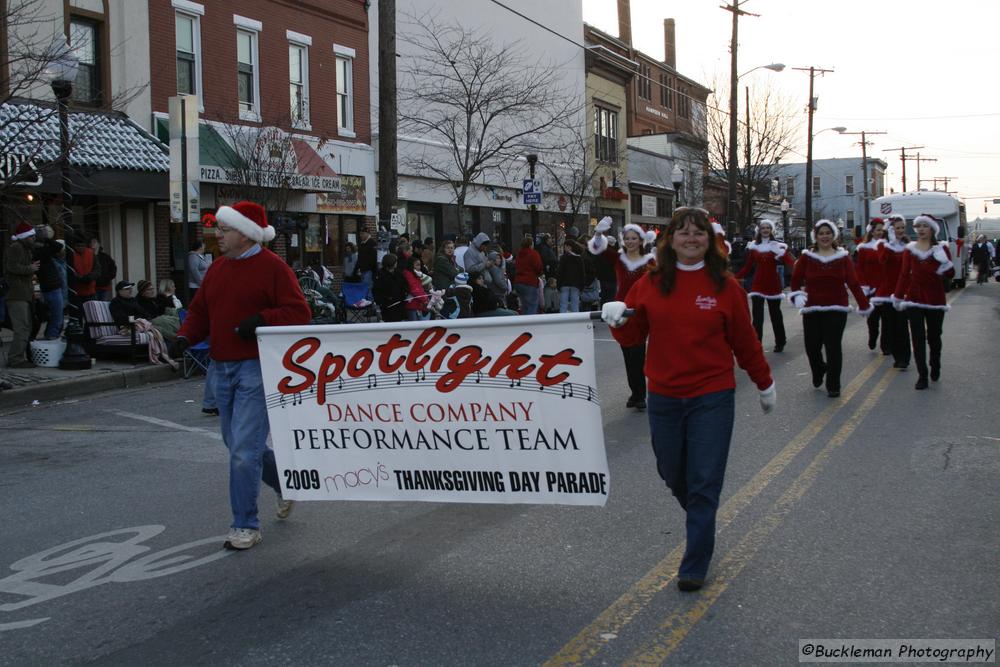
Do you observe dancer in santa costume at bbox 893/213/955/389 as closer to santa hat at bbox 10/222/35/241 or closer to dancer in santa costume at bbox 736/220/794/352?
dancer in santa costume at bbox 736/220/794/352

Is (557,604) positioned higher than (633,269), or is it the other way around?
(633,269)

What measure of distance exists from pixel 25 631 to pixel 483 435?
223 cm

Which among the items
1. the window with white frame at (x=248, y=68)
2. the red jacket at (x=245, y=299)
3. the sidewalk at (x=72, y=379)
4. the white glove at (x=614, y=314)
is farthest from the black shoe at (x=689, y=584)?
the window with white frame at (x=248, y=68)

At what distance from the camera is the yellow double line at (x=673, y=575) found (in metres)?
4.21

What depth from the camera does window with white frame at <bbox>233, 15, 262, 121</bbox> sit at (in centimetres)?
2345

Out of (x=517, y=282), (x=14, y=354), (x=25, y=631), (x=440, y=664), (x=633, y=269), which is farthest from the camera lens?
(x=517, y=282)

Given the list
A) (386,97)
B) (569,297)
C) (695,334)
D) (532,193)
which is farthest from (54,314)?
(532,193)

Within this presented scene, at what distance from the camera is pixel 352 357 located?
554 cm

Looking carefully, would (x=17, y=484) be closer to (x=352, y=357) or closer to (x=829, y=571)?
(x=352, y=357)

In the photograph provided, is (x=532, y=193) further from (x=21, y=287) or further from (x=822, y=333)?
(x=822, y=333)

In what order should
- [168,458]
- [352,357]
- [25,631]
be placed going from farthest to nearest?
→ [168,458]
[352,357]
[25,631]

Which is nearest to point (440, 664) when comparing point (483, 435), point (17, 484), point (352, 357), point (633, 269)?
point (483, 435)

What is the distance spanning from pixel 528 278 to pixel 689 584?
15977mm

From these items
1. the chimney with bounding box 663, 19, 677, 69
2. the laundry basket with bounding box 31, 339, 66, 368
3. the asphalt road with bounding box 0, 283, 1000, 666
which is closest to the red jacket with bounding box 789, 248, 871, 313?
the asphalt road with bounding box 0, 283, 1000, 666
